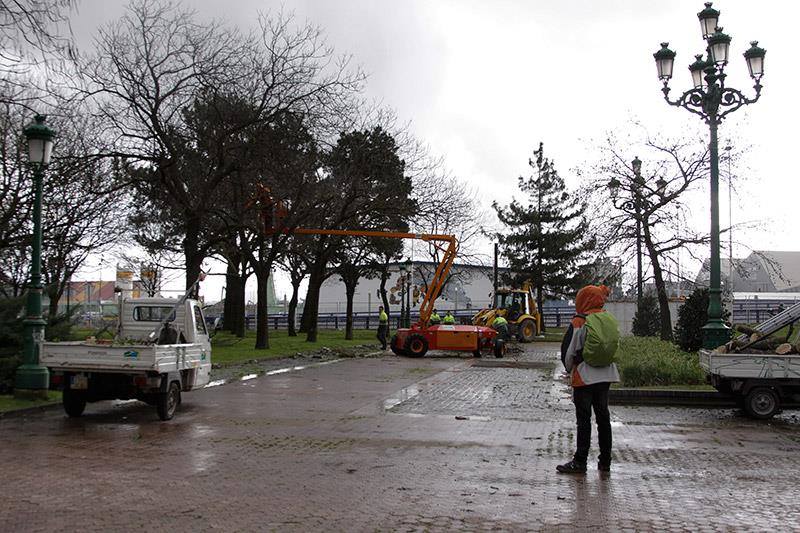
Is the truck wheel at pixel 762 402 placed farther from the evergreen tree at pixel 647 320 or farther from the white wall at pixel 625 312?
the white wall at pixel 625 312

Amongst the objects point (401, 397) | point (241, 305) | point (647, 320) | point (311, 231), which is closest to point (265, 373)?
point (401, 397)

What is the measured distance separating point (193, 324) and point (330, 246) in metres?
23.2

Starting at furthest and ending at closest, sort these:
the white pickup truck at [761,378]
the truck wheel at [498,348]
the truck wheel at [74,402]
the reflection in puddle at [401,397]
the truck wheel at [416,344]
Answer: the truck wheel at [498,348], the truck wheel at [416,344], the reflection in puddle at [401,397], the white pickup truck at [761,378], the truck wheel at [74,402]

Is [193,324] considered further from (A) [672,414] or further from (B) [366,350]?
(B) [366,350]

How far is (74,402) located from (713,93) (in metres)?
13.4

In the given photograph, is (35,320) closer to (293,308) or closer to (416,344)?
→ (416,344)

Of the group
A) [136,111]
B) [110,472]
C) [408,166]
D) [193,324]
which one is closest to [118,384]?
[193,324]

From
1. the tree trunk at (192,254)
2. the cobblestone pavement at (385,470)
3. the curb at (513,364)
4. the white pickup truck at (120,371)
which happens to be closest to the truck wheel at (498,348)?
the curb at (513,364)

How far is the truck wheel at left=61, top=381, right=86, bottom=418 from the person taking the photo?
1200cm

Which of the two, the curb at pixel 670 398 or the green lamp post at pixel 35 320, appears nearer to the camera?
the green lamp post at pixel 35 320

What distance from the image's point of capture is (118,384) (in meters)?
11.8

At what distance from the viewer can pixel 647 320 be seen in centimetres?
3434

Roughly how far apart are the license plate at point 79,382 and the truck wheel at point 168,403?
3.51ft

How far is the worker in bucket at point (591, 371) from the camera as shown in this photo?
A: 791cm
